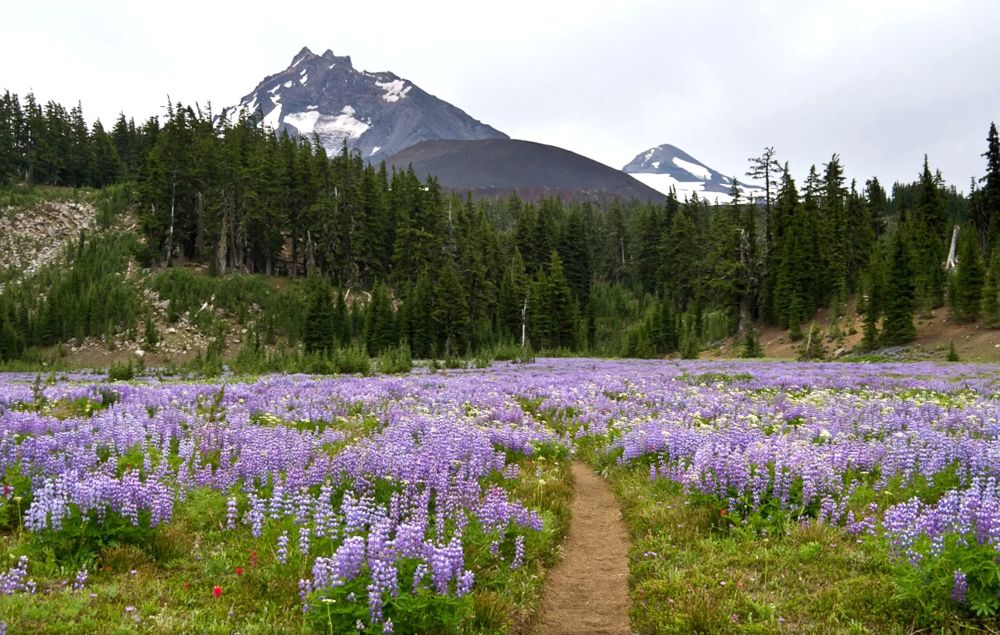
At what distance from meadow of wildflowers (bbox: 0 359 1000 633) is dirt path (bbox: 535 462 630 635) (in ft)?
0.98

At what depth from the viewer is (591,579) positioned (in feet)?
21.1

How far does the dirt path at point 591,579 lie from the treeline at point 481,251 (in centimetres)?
4215

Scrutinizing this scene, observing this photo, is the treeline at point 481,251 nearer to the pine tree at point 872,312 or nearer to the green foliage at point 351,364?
the pine tree at point 872,312

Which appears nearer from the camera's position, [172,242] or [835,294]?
[835,294]

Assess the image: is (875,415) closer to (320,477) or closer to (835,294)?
(320,477)

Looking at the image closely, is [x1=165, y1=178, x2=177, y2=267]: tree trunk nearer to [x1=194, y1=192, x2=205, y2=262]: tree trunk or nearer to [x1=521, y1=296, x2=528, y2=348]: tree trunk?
[x1=194, y1=192, x2=205, y2=262]: tree trunk

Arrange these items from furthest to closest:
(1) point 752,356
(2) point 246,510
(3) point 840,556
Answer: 1. (1) point 752,356
2. (2) point 246,510
3. (3) point 840,556

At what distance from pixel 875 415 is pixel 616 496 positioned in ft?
22.1

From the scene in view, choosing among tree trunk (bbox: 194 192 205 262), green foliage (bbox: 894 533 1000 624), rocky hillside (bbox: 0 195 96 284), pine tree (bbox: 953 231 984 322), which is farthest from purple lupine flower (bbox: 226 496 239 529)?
rocky hillside (bbox: 0 195 96 284)

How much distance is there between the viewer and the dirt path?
545 centimetres

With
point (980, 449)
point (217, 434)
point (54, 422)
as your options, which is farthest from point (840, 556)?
point (54, 422)

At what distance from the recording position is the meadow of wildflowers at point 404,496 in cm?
461

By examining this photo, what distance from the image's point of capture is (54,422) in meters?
9.95

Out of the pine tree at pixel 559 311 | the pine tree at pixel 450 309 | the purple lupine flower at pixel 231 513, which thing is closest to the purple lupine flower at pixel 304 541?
the purple lupine flower at pixel 231 513
